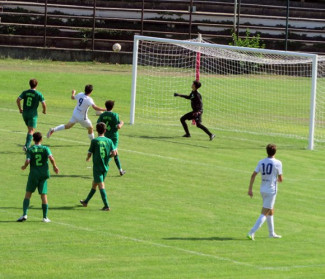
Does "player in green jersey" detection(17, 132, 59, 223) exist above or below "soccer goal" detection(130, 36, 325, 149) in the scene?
below

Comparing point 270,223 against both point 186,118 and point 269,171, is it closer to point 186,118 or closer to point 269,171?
point 269,171

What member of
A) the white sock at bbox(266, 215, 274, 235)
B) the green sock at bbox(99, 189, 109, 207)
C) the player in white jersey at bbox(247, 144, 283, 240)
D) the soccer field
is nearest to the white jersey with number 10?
the player in white jersey at bbox(247, 144, 283, 240)

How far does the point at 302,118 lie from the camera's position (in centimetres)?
4009

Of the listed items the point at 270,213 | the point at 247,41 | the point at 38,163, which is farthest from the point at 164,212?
the point at 247,41

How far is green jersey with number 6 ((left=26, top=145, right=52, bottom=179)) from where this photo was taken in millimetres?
17562

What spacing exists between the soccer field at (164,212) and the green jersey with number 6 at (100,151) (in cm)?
109

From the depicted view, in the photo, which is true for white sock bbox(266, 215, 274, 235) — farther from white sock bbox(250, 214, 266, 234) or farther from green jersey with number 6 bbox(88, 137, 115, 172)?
green jersey with number 6 bbox(88, 137, 115, 172)

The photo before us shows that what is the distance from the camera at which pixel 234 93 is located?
42281 mm

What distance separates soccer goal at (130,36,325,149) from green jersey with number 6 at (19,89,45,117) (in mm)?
8828

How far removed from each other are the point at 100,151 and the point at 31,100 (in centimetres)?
661

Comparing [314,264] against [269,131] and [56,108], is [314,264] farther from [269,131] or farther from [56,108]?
[56,108]

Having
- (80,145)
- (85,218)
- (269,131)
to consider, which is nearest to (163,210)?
(85,218)

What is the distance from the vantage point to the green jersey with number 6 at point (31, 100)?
24.9 meters

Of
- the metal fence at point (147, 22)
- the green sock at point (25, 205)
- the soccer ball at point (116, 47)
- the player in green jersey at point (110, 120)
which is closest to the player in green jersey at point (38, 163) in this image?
the green sock at point (25, 205)
